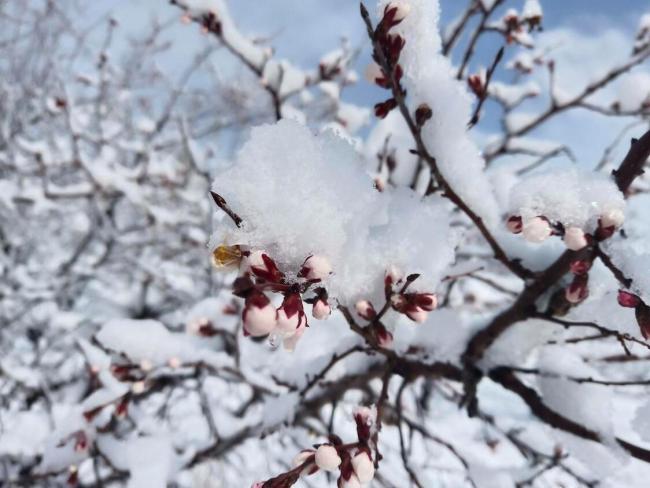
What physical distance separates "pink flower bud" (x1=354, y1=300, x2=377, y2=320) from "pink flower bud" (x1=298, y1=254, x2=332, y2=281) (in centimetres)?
29

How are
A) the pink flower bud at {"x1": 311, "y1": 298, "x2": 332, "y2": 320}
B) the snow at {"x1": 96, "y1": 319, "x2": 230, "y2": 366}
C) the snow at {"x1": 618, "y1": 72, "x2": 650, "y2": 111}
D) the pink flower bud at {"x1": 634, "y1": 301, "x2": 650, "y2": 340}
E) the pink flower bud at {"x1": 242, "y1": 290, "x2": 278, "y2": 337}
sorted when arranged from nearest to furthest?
the pink flower bud at {"x1": 242, "y1": 290, "x2": 278, "y2": 337} → the pink flower bud at {"x1": 311, "y1": 298, "x2": 332, "y2": 320} → the pink flower bud at {"x1": 634, "y1": 301, "x2": 650, "y2": 340} → the snow at {"x1": 96, "y1": 319, "x2": 230, "y2": 366} → the snow at {"x1": 618, "y1": 72, "x2": 650, "y2": 111}

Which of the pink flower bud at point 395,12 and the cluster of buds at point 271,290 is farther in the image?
the pink flower bud at point 395,12

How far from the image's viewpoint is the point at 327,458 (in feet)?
2.61

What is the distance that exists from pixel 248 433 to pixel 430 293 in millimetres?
1569

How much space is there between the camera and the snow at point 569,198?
0.98 m

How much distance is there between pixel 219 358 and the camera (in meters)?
1.97

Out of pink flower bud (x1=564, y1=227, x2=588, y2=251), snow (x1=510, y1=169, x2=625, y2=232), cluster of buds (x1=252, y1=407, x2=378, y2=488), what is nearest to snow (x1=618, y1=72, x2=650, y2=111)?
snow (x1=510, y1=169, x2=625, y2=232)

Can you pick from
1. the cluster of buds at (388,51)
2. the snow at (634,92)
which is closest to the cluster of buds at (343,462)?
the cluster of buds at (388,51)

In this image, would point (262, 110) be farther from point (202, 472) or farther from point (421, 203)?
point (421, 203)

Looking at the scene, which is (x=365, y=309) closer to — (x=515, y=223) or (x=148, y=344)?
(x=515, y=223)

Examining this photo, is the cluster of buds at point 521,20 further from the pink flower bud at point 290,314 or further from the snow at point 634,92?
the pink flower bud at point 290,314

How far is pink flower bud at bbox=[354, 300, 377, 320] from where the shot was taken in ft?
3.10

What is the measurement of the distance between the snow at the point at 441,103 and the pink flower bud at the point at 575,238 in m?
0.28

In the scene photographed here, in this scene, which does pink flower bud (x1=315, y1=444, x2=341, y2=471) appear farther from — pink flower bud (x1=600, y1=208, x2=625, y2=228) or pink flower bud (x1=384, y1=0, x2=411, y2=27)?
pink flower bud (x1=384, y1=0, x2=411, y2=27)
